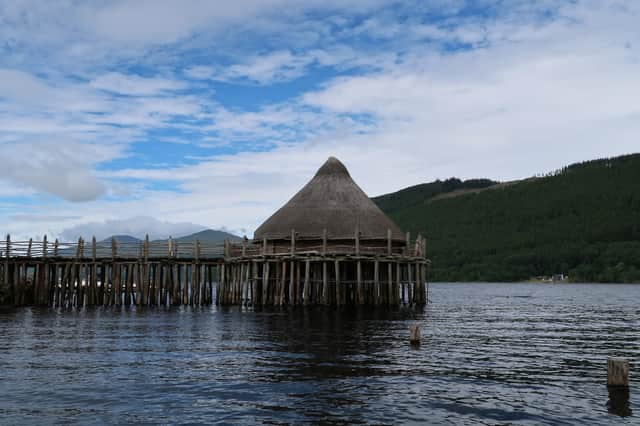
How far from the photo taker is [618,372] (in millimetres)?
17984

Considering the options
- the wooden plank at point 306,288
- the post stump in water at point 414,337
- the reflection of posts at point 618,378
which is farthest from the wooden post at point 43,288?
the reflection of posts at point 618,378

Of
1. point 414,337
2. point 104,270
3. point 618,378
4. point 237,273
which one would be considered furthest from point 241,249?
point 618,378

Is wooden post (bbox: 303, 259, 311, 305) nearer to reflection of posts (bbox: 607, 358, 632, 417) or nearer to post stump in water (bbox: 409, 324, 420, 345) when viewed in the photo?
post stump in water (bbox: 409, 324, 420, 345)

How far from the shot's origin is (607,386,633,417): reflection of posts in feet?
51.0

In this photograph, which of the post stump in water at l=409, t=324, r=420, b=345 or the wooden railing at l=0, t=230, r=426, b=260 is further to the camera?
the wooden railing at l=0, t=230, r=426, b=260

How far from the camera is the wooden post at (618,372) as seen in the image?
17.9 meters

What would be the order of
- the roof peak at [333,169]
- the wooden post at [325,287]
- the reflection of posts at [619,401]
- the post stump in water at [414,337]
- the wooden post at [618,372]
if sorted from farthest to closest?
the roof peak at [333,169] → the wooden post at [325,287] → the post stump in water at [414,337] → the wooden post at [618,372] → the reflection of posts at [619,401]

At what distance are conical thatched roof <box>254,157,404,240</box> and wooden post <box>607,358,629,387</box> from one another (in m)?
26.2

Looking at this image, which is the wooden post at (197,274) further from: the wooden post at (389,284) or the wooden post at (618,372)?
the wooden post at (618,372)

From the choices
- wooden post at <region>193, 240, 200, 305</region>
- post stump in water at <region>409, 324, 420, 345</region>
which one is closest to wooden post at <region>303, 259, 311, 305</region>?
wooden post at <region>193, 240, 200, 305</region>

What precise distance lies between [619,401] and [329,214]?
29.7 meters

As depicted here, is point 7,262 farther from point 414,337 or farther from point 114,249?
point 414,337

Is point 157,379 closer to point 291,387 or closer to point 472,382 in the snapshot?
point 291,387

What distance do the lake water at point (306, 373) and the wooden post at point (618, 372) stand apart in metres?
0.47
